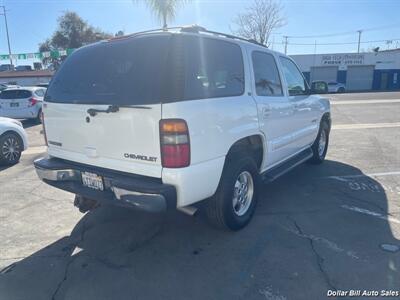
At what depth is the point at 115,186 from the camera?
3037 millimetres

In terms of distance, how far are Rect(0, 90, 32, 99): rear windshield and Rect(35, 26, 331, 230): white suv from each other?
11057mm

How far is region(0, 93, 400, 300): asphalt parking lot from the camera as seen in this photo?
2.87 meters

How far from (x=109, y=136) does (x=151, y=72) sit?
0.74 metres

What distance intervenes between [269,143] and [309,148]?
213 cm

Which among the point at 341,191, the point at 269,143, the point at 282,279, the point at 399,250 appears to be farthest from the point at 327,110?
the point at 282,279

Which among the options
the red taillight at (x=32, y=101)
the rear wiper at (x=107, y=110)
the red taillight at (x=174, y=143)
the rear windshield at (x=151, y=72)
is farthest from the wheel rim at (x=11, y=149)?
the red taillight at (x=32, y=101)

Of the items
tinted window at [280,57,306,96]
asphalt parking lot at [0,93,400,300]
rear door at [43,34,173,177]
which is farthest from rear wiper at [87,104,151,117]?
tinted window at [280,57,306,96]

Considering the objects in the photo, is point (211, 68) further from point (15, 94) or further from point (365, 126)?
point (15, 94)

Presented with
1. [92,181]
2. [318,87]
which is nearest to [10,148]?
[92,181]

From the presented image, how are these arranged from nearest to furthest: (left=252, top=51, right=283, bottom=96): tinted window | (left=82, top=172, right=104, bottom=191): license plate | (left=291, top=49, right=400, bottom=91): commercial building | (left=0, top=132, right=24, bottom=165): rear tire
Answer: (left=82, top=172, right=104, bottom=191): license plate
(left=252, top=51, right=283, bottom=96): tinted window
(left=0, top=132, right=24, bottom=165): rear tire
(left=291, top=49, right=400, bottom=91): commercial building

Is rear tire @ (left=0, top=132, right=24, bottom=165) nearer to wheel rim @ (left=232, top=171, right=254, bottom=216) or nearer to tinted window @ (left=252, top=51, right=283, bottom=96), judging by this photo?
wheel rim @ (left=232, top=171, right=254, bottom=216)

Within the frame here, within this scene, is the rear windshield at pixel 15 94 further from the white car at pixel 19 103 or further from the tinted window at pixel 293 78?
the tinted window at pixel 293 78

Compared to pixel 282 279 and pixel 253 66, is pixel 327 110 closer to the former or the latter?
pixel 253 66

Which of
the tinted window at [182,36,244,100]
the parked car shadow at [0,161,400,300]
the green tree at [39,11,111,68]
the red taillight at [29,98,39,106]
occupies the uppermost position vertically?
the green tree at [39,11,111,68]
